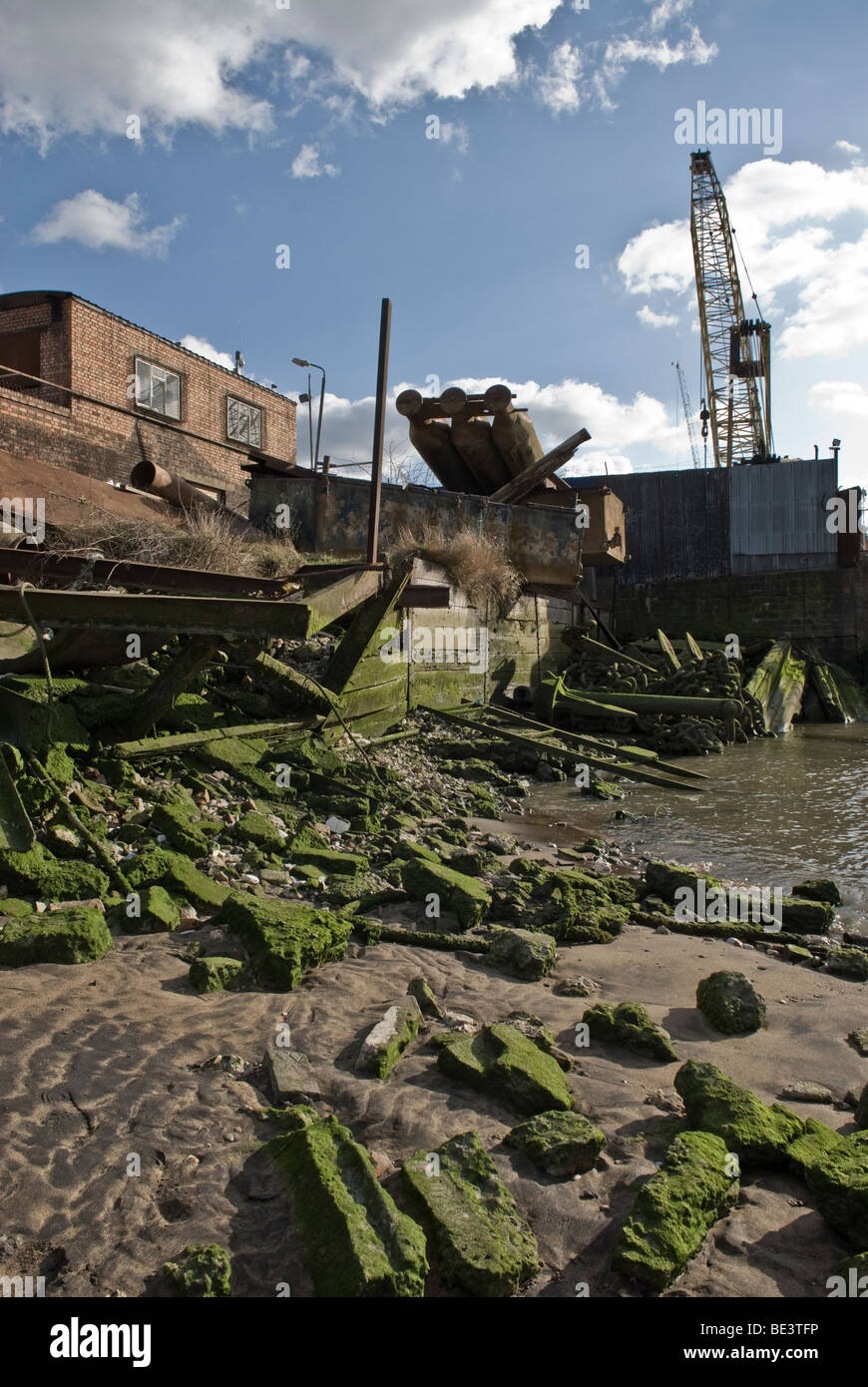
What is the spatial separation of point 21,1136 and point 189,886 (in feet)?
6.63

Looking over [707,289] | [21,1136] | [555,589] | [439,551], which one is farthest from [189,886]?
[707,289]

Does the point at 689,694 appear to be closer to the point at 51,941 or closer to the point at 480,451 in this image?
the point at 480,451

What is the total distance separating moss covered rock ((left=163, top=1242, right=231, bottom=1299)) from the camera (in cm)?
178

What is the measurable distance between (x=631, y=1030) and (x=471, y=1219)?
1219 mm

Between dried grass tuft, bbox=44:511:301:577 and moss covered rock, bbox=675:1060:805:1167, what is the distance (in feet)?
22.4

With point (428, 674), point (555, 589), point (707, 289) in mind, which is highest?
point (707, 289)

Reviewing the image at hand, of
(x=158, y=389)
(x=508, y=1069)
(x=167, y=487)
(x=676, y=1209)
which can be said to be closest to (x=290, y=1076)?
(x=508, y=1069)

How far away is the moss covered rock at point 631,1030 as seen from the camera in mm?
2984

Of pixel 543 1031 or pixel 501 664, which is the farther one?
pixel 501 664

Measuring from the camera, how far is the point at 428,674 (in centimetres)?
1097

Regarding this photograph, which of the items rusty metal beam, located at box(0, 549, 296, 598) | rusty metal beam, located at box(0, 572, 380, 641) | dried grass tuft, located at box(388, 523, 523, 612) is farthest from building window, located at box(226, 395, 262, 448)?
rusty metal beam, located at box(0, 572, 380, 641)

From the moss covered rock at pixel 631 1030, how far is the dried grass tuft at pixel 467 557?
918cm

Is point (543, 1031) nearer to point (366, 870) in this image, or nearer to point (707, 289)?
point (366, 870)

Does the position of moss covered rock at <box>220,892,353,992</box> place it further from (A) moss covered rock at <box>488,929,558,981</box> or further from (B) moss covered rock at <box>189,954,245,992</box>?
(A) moss covered rock at <box>488,929,558,981</box>
